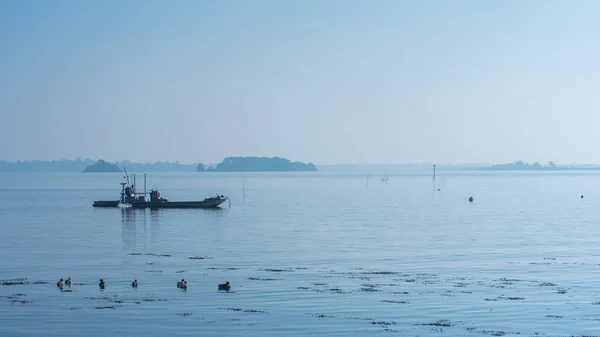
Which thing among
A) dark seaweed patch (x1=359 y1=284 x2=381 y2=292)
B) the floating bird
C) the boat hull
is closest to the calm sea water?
dark seaweed patch (x1=359 y1=284 x2=381 y2=292)

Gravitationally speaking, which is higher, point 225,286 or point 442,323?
point 225,286

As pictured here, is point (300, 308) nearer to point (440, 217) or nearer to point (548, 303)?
point (548, 303)

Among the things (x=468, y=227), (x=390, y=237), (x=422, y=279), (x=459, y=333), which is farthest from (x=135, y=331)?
(x=468, y=227)

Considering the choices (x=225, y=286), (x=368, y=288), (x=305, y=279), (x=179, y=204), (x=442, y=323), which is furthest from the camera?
(x=179, y=204)

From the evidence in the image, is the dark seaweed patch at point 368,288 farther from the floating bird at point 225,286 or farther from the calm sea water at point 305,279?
the floating bird at point 225,286

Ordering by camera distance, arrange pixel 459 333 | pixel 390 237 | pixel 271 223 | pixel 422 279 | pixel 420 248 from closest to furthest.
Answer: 1. pixel 459 333
2. pixel 422 279
3. pixel 420 248
4. pixel 390 237
5. pixel 271 223

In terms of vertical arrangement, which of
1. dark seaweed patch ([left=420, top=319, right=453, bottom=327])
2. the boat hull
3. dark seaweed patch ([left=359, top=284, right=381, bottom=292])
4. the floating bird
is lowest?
dark seaweed patch ([left=420, top=319, right=453, bottom=327])

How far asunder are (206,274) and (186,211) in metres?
73.6

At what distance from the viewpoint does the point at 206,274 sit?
4712 cm

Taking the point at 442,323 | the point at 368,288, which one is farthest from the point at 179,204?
the point at 442,323

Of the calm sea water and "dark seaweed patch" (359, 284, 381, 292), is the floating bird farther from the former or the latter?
"dark seaweed patch" (359, 284, 381, 292)

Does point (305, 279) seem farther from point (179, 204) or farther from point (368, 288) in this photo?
point (179, 204)

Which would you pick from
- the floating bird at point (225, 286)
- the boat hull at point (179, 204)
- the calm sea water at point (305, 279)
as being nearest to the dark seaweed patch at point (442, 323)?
the calm sea water at point (305, 279)

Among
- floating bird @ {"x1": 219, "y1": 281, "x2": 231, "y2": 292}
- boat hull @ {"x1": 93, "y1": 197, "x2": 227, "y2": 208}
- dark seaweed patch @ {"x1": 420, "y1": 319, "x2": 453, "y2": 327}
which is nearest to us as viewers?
dark seaweed patch @ {"x1": 420, "y1": 319, "x2": 453, "y2": 327}
